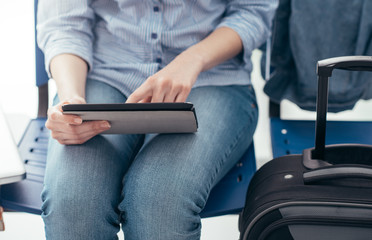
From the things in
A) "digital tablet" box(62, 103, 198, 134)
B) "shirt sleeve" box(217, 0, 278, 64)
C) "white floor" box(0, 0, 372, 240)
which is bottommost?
"white floor" box(0, 0, 372, 240)

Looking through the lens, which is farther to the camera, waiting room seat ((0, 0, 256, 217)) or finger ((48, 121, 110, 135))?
waiting room seat ((0, 0, 256, 217))

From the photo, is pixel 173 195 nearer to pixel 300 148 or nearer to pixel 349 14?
pixel 300 148

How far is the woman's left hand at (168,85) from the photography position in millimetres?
968

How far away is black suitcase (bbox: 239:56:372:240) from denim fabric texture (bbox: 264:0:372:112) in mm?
400

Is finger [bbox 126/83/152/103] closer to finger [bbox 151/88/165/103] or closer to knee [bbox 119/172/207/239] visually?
finger [bbox 151/88/165/103]

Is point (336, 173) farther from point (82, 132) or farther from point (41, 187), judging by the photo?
point (41, 187)

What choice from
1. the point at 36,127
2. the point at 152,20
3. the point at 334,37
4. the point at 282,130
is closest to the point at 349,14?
the point at 334,37

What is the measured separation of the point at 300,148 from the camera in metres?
1.24

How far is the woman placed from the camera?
2.94ft

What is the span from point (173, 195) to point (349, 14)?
2.27 ft

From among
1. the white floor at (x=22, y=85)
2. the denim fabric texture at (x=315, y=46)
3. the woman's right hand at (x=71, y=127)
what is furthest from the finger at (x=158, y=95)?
the white floor at (x=22, y=85)

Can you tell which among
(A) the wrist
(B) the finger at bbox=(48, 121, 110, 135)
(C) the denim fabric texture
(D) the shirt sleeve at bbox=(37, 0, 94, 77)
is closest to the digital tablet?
(B) the finger at bbox=(48, 121, 110, 135)

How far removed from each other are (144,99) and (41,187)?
340 millimetres

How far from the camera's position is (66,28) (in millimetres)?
1169
